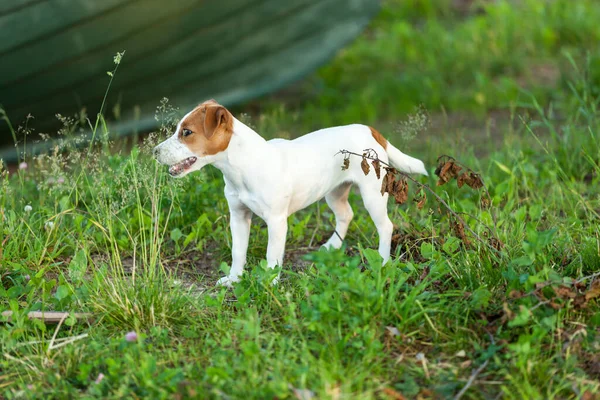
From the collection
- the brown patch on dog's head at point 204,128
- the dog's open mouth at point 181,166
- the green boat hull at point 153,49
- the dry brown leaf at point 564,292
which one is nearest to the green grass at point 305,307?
the dry brown leaf at point 564,292

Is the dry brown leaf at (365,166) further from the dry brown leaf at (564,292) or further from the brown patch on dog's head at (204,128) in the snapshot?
the dry brown leaf at (564,292)

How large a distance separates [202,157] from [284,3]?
3.46 metres

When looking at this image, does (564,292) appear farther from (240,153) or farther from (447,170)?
(240,153)

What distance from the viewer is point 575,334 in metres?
2.56

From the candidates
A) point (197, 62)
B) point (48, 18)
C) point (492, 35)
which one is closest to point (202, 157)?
point (48, 18)

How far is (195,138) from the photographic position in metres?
2.96

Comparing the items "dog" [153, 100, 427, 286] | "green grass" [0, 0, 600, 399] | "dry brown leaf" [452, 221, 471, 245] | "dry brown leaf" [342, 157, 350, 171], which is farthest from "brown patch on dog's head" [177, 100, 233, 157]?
"dry brown leaf" [452, 221, 471, 245]

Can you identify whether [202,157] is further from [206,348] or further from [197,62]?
[197,62]

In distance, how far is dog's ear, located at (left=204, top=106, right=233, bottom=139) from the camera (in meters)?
2.94

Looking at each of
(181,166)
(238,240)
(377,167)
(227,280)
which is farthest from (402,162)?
(181,166)

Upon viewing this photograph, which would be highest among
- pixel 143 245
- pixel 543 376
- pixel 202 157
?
pixel 202 157

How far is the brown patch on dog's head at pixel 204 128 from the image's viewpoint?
116 inches

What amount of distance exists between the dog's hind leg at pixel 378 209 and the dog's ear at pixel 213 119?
0.63m

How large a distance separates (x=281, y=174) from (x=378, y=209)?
434 mm
